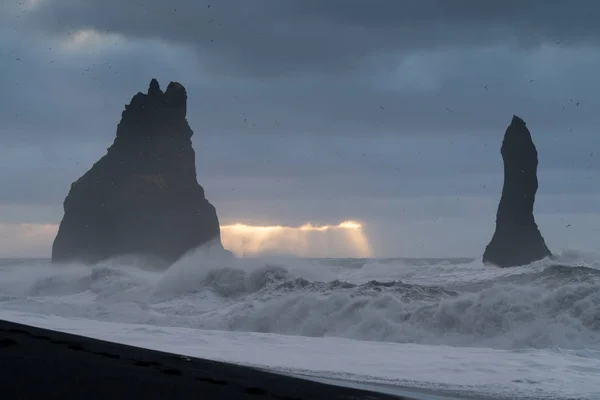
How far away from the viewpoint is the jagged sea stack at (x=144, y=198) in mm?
68875

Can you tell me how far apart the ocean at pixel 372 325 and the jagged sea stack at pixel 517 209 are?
2720 cm

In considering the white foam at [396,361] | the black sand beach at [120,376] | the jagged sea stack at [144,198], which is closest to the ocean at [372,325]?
the white foam at [396,361]

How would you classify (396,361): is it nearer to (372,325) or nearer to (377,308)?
(372,325)

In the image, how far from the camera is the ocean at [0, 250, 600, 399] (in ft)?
34.5

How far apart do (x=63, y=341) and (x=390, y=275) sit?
108 feet

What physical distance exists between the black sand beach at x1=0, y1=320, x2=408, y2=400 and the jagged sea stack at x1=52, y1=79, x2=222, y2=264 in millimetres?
59314

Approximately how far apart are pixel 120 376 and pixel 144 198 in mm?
64440

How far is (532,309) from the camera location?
18312 millimetres

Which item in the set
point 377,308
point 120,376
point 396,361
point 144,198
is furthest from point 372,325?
point 144,198

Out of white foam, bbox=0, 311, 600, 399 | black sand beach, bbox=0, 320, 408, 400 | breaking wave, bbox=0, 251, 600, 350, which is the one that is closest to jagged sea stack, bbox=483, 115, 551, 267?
breaking wave, bbox=0, 251, 600, 350

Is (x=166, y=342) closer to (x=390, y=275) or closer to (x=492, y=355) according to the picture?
(x=492, y=355)

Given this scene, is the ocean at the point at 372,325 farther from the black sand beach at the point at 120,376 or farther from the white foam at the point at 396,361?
the black sand beach at the point at 120,376

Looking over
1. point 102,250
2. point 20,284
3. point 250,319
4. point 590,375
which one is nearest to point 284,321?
point 250,319

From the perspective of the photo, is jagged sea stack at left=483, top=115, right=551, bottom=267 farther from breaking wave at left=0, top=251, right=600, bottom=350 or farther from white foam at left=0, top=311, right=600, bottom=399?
white foam at left=0, top=311, right=600, bottom=399
